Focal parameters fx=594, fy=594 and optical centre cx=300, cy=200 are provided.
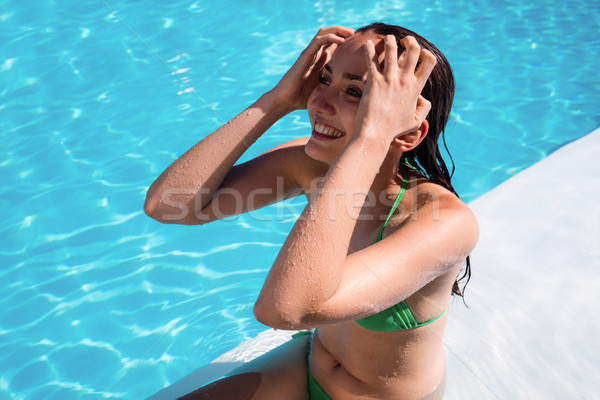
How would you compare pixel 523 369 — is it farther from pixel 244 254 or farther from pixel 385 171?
pixel 244 254

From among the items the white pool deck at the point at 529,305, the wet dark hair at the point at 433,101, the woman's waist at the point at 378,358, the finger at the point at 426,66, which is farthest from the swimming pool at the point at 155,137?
the finger at the point at 426,66

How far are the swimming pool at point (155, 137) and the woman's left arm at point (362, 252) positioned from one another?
7.31ft

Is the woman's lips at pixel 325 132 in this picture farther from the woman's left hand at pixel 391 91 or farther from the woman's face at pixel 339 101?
the woman's left hand at pixel 391 91

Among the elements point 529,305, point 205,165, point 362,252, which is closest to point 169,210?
point 205,165

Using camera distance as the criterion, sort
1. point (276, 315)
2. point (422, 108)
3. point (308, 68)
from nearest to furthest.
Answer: point (276, 315)
point (422, 108)
point (308, 68)

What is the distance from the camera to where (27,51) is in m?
6.31

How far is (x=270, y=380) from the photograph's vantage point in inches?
92.4

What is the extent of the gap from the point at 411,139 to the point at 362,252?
0.55m

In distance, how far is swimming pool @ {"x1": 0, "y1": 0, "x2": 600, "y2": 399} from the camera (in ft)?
12.6

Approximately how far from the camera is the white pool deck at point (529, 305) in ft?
8.34

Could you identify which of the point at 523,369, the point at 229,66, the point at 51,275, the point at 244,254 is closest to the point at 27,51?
the point at 229,66

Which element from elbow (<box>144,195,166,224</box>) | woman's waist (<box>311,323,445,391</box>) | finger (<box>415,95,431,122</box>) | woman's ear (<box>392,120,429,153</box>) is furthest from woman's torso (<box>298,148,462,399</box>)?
elbow (<box>144,195,166,224</box>)

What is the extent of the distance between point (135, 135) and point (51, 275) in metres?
1.65

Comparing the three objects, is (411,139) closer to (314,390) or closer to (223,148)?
(223,148)
